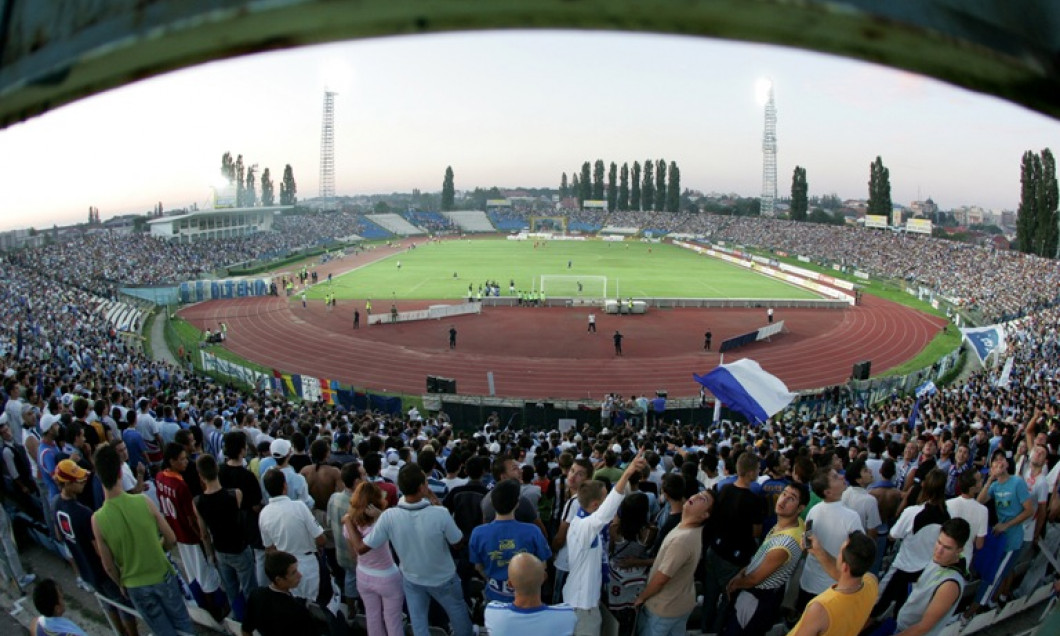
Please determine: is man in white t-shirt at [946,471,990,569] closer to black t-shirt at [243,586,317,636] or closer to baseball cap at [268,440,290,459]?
black t-shirt at [243,586,317,636]

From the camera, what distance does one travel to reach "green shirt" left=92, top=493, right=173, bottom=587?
4.84m

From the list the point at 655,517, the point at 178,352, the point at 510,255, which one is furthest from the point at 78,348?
the point at 510,255

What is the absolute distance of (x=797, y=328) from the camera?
3478 cm

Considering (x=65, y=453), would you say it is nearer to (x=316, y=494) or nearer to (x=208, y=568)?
(x=208, y=568)

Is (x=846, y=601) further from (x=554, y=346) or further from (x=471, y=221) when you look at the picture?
(x=471, y=221)

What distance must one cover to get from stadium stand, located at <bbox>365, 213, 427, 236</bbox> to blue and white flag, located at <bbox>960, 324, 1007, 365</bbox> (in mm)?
90561

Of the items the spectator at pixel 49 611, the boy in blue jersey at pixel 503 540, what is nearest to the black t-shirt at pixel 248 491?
the spectator at pixel 49 611

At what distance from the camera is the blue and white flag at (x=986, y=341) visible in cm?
2473

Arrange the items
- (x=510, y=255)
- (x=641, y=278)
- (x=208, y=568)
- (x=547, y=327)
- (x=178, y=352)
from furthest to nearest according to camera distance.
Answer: (x=510, y=255)
(x=641, y=278)
(x=547, y=327)
(x=178, y=352)
(x=208, y=568)

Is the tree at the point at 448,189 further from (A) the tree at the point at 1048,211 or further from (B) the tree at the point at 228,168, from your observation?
(A) the tree at the point at 1048,211

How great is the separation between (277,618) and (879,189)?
8480 cm

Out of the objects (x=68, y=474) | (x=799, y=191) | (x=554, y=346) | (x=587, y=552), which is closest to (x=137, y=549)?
(x=68, y=474)

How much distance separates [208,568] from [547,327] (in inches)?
1117

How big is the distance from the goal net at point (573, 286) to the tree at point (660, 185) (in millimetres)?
69453
